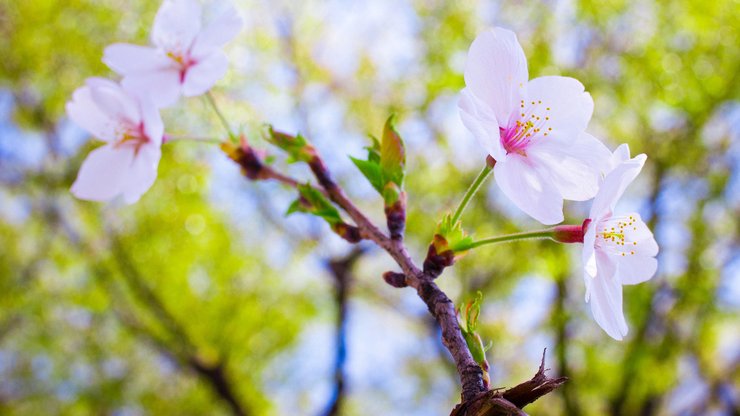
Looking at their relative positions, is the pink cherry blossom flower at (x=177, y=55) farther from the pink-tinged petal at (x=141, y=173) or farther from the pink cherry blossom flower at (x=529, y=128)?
the pink cherry blossom flower at (x=529, y=128)

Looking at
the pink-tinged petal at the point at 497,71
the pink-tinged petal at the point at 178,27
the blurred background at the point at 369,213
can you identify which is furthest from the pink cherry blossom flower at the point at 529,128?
the blurred background at the point at 369,213

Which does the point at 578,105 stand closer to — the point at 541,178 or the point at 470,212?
the point at 541,178

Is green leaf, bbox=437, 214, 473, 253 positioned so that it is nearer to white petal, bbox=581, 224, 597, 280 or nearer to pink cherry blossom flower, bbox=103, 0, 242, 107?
white petal, bbox=581, 224, 597, 280

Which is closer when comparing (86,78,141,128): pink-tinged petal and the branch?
the branch

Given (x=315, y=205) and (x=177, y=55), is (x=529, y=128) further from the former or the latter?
(x=177, y=55)

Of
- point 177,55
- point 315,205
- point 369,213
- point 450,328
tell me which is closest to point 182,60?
point 177,55

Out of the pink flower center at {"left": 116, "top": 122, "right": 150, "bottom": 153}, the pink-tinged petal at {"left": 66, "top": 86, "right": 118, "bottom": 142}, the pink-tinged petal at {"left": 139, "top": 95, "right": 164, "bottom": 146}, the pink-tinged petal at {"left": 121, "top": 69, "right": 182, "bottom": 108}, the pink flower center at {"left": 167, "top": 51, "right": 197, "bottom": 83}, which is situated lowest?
the pink-tinged petal at {"left": 66, "top": 86, "right": 118, "bottom": 142}

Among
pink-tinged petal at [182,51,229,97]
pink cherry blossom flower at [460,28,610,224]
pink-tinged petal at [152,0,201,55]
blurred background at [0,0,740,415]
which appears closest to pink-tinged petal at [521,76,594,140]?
pink cherry blossom flower at [460,28,610,224]
